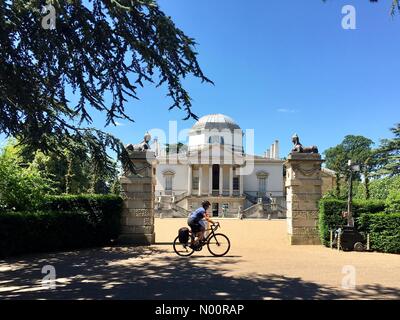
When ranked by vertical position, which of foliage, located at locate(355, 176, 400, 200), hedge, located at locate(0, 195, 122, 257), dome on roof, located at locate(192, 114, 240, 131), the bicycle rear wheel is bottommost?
the bicycle rear wheel

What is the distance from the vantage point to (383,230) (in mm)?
12789

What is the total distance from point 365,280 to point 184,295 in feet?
11.9

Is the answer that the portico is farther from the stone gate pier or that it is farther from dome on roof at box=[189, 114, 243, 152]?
the stone gate pier

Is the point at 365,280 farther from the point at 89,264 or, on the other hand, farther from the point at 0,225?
the point at 0,225

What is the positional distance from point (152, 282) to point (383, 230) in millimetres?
8254

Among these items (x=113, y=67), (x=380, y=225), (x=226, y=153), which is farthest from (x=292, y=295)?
(x=226, y=153)

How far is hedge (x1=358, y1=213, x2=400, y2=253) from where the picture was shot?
12508 millimetres

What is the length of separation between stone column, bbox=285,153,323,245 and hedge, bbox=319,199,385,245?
0.56 meters

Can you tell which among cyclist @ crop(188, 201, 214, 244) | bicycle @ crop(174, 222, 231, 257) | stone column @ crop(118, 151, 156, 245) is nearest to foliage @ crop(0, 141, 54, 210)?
stone column @ crop(118, 151, 156, 245)

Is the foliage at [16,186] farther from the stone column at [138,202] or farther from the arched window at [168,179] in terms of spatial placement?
the arched window at [168,179]

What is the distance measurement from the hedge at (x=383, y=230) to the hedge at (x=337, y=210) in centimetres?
43

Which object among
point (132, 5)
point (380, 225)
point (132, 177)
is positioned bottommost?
point (380, 225)

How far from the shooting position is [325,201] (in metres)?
13.9

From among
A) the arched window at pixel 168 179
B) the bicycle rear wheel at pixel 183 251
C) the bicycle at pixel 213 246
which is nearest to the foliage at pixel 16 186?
the bicycle rear wheel at pixel 183 251
